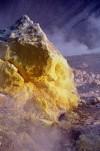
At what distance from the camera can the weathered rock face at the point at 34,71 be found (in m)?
5.71

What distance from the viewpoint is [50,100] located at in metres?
5.91

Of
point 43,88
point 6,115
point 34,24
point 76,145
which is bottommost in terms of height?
point 76,145

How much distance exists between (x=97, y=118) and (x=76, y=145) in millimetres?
812

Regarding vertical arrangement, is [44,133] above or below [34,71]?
below

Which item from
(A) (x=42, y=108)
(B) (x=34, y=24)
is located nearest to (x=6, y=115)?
(A) (x=42, y=108)

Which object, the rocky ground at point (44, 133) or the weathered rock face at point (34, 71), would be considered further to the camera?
the weathered rock face at point (34, 71)

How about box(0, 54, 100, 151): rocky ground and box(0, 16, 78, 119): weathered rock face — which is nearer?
box(0, 54, 100, 151): rocky ground

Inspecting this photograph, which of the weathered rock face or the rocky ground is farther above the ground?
the weathered rock face

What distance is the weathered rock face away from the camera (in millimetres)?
5711

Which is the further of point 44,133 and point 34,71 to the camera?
point 34,71

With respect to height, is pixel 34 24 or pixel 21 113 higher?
pixel 34 24

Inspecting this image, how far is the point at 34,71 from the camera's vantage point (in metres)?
5.76

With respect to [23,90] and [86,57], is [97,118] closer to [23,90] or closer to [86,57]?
[23,90]

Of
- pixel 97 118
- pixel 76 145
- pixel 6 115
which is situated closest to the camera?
pixel 76 145
